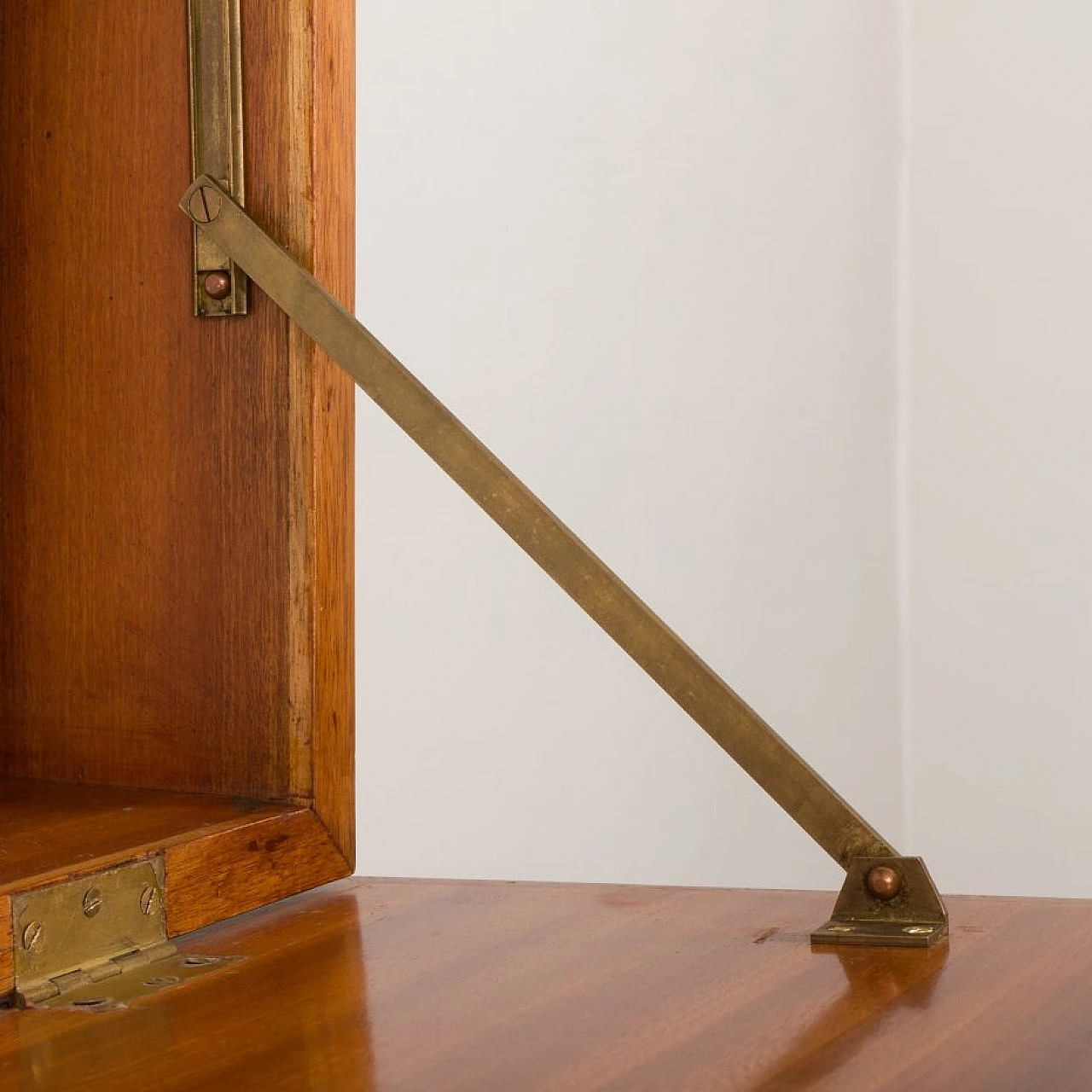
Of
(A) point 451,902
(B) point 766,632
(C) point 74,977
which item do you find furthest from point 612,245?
(C) point 74,977

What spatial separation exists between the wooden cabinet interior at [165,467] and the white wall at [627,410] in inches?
25.3

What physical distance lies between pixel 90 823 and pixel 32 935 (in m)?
0.11

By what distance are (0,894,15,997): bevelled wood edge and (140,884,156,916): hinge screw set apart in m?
0.07

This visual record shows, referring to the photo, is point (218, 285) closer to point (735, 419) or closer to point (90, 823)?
point (90, 823)

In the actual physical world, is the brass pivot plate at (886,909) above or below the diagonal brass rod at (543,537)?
below

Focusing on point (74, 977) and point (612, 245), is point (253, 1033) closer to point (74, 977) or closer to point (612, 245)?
point (74, 977)

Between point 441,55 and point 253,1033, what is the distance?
1.18 meters

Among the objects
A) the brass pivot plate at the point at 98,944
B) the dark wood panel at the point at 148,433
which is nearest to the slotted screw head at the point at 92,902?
the brass pivot plate at the point at 98,944

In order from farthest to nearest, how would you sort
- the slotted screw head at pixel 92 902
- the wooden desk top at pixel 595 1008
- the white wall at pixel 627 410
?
1. the white wall at pixel 627 410
2. the slotted screw head at pixel 92 902
3. the wooden desk top at pixel 595 1008

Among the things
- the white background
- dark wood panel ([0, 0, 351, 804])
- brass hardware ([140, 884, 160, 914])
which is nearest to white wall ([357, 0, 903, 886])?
the white background

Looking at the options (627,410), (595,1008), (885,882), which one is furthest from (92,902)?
(627,410)

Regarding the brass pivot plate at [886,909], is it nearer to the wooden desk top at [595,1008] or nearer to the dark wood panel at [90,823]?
the wooden desk top at [595,1008]

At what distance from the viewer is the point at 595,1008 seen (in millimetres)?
583

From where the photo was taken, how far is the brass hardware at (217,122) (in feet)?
2.52
